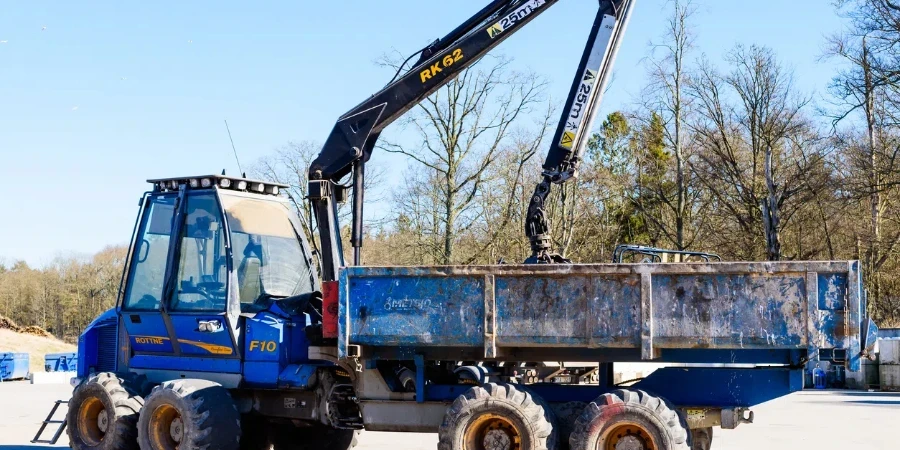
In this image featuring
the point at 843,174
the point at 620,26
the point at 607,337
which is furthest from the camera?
the point at 843,174

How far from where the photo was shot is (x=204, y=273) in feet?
34.8

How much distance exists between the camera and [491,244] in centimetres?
Result: 3444

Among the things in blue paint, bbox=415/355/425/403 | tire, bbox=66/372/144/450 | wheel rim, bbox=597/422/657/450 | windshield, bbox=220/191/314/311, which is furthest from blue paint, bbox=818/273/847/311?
tire, bbox=66/372/144/450

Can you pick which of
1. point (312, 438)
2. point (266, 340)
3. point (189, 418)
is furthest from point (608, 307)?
point (312, 438)

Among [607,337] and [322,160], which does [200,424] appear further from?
[607,337]

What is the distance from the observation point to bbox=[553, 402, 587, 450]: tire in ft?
29.0

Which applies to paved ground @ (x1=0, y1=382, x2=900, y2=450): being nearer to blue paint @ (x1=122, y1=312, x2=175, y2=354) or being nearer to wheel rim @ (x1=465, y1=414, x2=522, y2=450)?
blue paint @ (x1=122, y1=312, x2=175, y2=354)

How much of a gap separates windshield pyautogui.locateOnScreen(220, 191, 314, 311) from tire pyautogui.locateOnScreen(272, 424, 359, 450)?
1.69 meters

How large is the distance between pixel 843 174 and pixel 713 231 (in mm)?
4934

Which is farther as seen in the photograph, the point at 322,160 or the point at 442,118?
the point at 442,118

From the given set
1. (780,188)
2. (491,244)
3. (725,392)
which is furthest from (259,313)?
(780,188)

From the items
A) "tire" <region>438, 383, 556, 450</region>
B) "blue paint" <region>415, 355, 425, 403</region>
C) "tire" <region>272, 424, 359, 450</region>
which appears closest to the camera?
"tire" <region>438, 383, 556, 450</region>

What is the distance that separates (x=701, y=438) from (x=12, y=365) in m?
33.1

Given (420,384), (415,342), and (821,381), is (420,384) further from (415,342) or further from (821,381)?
(821,381)
